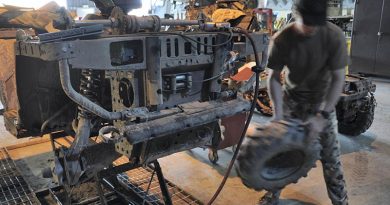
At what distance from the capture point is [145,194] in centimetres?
279

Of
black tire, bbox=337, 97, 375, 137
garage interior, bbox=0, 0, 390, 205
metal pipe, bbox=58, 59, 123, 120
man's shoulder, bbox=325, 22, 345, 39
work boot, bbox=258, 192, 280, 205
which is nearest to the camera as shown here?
metal pipe, bbox=58, 59, 123, 120

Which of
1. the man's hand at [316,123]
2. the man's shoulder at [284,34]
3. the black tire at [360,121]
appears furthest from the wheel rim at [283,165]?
the black tire at [360,121]

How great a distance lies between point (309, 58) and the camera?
1.91 meters

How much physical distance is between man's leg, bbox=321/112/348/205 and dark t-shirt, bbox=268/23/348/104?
0.79 ft

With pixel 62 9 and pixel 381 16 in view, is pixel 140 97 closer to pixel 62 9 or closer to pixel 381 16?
pixel 62 9

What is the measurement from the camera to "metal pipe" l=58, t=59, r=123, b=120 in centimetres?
175

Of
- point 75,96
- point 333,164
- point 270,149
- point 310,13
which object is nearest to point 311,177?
point 333,164

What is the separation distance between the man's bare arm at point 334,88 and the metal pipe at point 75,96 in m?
1.16

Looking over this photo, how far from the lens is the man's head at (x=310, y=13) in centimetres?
176

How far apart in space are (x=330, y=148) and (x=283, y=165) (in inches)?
15.5

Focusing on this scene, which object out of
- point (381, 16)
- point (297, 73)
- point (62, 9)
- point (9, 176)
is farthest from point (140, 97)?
point (381, 16)

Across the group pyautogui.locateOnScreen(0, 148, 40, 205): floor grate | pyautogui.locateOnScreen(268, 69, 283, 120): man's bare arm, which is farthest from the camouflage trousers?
pyautogui.locateOnScreen(0, 148, 40, 205): floor grate

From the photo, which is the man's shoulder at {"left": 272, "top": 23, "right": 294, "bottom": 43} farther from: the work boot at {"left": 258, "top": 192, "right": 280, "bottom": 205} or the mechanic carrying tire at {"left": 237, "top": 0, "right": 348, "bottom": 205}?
the work boot at {"left": 258, "top": 192, "right": 280, "bottom": 205}

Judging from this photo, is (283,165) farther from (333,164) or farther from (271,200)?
(271,200)
